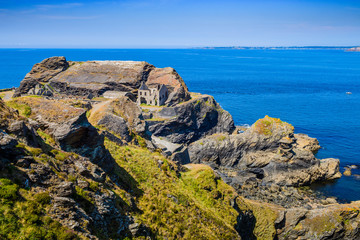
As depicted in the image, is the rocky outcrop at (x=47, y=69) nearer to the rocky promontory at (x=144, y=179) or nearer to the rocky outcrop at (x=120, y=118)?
the rocky promontory at (x=144, y=179)

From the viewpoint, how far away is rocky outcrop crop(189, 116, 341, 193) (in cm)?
5772

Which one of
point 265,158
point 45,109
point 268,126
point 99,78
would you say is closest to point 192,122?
point 268,126

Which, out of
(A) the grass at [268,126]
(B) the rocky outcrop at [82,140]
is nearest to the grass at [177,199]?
(B) the rocky outcrop at [82,140]

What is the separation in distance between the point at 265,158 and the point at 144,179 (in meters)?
45.3

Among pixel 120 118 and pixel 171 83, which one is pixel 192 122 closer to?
pixel 171 83

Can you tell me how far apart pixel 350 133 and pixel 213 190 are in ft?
265

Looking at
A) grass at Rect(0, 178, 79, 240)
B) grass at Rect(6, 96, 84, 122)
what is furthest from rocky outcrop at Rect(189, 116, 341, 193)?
grass at Rect(0, 178, 79, 240)

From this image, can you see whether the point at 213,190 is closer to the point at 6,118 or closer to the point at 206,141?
the point at 6,118

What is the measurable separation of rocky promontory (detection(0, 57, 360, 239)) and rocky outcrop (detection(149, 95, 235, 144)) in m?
13.4

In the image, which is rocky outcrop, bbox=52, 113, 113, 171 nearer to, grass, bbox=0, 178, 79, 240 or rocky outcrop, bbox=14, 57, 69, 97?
grass, bbox=0, 178, 79, 240

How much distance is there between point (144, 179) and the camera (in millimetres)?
25406

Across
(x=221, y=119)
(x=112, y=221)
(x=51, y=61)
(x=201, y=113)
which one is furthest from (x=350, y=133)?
(x=51, y=61)

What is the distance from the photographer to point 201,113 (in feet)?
286

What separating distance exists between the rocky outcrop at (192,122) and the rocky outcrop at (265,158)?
1183 cm
